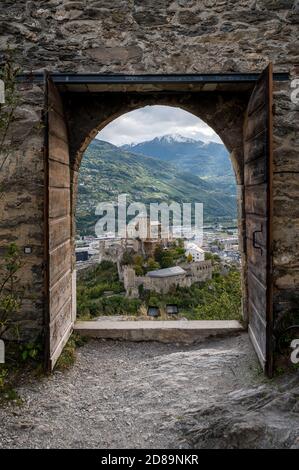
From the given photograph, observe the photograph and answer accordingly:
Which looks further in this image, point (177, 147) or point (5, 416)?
point (177, 147)

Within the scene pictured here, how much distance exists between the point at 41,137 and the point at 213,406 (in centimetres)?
288

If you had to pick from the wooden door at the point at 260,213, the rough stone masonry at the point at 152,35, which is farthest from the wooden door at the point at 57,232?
the wooden door at the point at 260,213

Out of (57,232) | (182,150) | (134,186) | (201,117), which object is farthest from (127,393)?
(182,150)

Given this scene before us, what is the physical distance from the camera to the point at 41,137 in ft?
12.8

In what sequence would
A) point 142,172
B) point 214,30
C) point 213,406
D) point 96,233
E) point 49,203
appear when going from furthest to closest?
1. point 142,172
2. point 96,233
3. point 214,30
4. point 49,203
5. point 213,406

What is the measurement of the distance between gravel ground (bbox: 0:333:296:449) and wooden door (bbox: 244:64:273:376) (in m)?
0.36

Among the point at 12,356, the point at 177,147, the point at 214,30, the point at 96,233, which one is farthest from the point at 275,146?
the point at 177,147

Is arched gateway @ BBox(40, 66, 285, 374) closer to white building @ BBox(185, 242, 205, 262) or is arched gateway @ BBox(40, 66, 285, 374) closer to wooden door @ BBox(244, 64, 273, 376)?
wooden door @ BBox(244, 64, 273, 376)

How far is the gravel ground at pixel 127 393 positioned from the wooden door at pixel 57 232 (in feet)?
1.22

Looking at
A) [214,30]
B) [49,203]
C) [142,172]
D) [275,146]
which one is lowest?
[49,203]

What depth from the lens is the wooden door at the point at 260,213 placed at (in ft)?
10.7

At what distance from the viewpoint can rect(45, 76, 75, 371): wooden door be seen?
3.51 m

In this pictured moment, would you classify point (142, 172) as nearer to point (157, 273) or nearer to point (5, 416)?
point (157, 273)

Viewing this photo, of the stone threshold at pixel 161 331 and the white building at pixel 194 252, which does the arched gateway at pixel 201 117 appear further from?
the white building at pixel 194 252
